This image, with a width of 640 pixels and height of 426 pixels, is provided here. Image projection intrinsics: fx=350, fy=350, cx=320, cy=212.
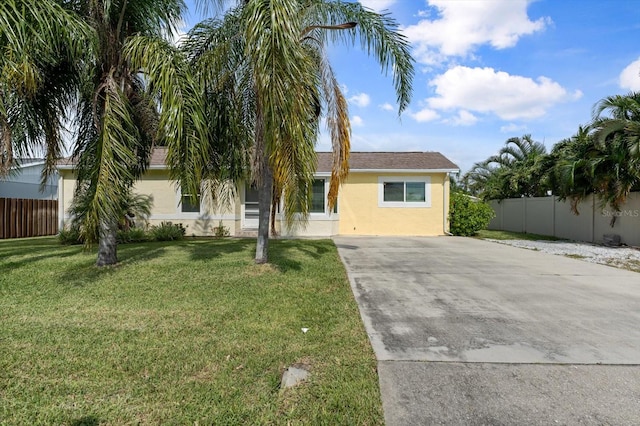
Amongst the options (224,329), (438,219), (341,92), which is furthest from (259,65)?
(438,219)

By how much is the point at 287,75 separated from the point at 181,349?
4006 millimetres

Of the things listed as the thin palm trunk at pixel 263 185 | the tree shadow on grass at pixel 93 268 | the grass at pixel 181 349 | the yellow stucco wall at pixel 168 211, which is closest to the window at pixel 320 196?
the yellow stucco wall at pixel 168 211

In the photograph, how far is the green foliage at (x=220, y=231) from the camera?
14.9 m

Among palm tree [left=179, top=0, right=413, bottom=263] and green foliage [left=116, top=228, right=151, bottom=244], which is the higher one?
palm tree [left=179, top=0, right=413, bottom=263]

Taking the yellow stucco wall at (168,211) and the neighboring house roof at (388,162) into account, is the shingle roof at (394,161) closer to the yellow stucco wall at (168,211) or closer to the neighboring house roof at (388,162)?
the neighboring house roof at (388,162)

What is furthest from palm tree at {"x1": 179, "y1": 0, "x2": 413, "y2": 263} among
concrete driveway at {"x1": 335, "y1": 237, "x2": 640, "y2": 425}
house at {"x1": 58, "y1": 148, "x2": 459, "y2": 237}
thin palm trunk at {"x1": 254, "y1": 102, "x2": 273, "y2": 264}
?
house at {"x1": 58, "y1": 148, "x2": 459, "y2": 237}

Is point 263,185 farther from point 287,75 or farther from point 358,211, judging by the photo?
point 358,211

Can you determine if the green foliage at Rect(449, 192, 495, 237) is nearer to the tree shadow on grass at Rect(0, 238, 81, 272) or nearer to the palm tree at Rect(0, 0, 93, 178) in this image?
the tree shadow on grass at Rect(0, 238, 81, 272)

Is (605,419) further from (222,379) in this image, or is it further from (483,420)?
(222,379)

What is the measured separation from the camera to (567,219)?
1583cm

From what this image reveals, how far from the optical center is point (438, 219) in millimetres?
15898

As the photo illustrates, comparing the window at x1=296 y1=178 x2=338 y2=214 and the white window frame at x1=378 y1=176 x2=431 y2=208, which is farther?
the white window frame at x1=378 y1=176 x2=431 y2=208

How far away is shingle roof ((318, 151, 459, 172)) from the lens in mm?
15663

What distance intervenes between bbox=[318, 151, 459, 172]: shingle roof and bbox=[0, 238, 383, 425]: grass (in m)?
9.85
